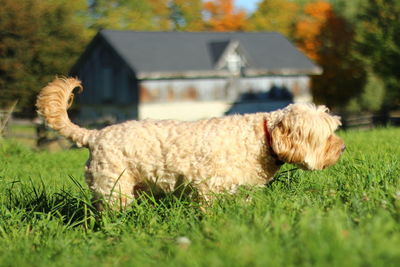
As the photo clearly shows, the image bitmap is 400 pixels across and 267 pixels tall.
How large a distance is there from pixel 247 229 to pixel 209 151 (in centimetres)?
167

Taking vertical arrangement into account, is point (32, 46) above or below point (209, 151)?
below

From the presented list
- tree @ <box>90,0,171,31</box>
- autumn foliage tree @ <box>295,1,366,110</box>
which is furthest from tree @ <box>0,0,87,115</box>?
autumn foliage tree @ <box>295,1,366,110</box>

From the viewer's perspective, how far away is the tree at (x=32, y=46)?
3856 centimetres

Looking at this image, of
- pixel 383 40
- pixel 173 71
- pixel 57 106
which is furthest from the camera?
pixel 173 71

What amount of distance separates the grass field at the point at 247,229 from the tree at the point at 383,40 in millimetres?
22474

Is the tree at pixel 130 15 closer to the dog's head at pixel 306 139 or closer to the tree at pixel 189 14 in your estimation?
the tree at pixel 189 14

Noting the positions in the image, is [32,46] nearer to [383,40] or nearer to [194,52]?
[194,52]

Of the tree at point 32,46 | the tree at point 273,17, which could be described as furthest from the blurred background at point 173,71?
the tree at point 273,17

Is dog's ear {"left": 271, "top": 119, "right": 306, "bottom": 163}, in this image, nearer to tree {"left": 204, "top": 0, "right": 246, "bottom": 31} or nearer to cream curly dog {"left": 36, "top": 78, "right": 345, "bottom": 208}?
cream curly dog {"left": 36, "top": 78, "right": 345, "bottom": 208}

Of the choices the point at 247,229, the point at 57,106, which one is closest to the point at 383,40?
the point at 57,106

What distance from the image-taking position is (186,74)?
124 ft

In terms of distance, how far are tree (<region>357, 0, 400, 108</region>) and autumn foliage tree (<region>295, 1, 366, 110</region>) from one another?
12579 mm

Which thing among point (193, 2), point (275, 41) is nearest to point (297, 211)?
point (275, 41)

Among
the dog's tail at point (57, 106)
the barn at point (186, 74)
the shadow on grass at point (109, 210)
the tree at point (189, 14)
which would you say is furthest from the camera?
the tree at point (189, 14)
